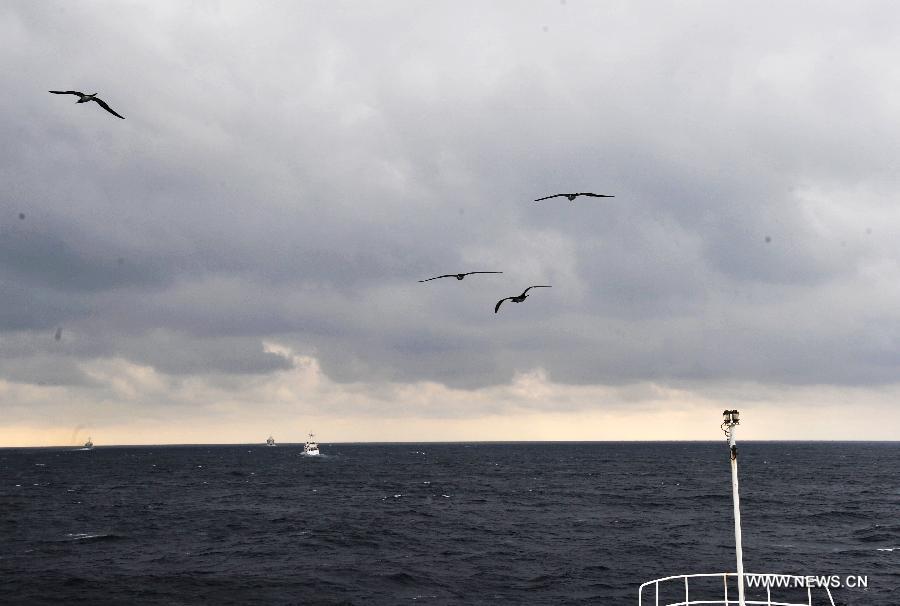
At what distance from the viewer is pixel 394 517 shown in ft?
293

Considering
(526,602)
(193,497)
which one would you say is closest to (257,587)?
(526,602)

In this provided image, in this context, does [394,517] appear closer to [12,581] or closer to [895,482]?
[12,581]

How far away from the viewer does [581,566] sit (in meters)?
57.8

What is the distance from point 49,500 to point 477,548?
295ft

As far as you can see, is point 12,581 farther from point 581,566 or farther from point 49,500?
point 49,500

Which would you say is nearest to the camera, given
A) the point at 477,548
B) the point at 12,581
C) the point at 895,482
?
the point at 12,581

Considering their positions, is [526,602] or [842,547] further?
[842,547]

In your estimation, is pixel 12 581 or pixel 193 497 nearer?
pixel 12 581

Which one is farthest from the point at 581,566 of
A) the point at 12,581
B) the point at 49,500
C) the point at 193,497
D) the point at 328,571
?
the point at 49,500

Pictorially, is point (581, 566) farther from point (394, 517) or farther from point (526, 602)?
point (394, 517)

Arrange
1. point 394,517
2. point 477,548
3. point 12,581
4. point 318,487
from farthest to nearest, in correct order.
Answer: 1. point 318,487
2. point 394,517
3. point 477,548
4. point 12,581

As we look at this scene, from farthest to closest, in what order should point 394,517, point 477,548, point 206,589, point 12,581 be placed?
point 394,517 → point 477,548 → point 12,581 → point 206,589

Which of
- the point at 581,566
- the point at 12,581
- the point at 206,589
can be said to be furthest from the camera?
the point at 581,566

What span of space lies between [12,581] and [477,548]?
38.2 meters
